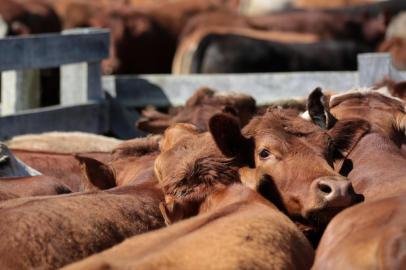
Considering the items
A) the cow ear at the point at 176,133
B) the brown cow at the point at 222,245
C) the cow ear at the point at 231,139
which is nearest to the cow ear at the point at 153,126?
the cow ear at the point at 176,133

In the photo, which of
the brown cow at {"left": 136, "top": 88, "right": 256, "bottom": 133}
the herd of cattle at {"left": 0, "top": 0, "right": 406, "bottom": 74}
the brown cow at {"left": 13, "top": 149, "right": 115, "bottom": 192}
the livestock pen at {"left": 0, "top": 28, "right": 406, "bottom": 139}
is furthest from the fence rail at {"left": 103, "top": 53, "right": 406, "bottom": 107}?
the herd of cattle at {"left": 0, "top": 0, "right": 406, "bottom": 74}

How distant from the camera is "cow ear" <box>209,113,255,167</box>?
5402 mm

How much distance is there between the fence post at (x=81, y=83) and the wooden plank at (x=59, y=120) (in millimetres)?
119

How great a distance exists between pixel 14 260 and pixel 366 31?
14.5 metres

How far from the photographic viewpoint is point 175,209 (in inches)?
207

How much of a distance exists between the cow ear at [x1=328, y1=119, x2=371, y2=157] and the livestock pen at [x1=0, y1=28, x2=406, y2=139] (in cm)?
297

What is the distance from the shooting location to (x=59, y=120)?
31.0 feet

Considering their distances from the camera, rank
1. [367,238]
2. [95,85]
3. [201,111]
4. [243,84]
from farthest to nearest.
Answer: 1. [243,84]
2. [95,85]
3. [201,111]
4. [367,238]

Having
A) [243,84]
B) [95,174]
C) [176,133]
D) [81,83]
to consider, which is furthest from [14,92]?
Result: [176,133]

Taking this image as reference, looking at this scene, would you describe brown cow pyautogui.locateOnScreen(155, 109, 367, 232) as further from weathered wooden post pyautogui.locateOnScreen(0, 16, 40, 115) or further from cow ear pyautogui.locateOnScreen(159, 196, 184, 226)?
weathered wooden post pyautogui.locateOnScreen(0, 16, 40, 115)

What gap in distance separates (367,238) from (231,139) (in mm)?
1428

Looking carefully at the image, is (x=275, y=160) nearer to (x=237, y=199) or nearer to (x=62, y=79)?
(x=237, y=199)

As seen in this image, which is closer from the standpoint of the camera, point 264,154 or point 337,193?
point 337,193

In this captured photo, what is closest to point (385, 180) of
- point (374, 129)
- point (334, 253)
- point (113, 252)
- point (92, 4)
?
point (374, 129)
